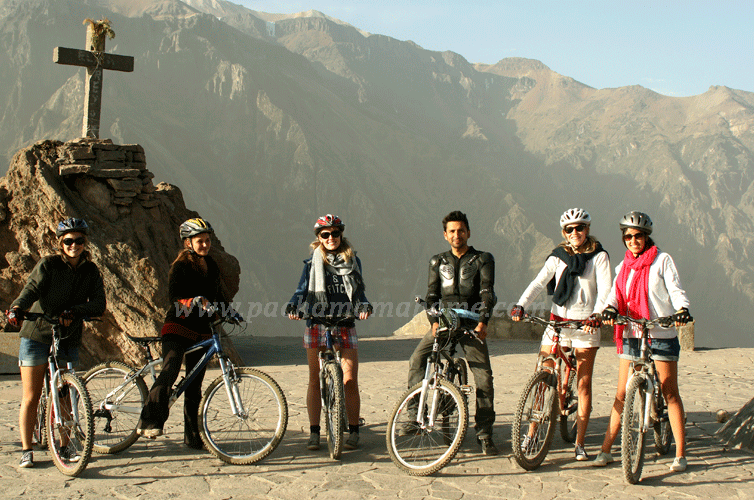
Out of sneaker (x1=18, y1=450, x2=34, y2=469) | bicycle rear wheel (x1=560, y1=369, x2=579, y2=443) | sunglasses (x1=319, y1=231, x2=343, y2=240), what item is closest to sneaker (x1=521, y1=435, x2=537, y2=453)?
bicycle rear wheel (x1=560, y1=369, x2=579, y2=443)

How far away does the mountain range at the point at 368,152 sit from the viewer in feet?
218

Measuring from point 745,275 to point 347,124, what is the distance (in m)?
55.3

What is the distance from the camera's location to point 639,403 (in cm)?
461

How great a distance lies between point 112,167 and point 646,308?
906cm

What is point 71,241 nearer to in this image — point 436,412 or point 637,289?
point 436,412

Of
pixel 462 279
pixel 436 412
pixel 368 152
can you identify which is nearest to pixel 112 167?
pixel 462 279

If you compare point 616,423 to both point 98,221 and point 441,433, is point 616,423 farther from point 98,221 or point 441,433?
point 98,221

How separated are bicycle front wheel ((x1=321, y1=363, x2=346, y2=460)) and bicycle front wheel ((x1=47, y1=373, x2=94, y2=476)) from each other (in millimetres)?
1633

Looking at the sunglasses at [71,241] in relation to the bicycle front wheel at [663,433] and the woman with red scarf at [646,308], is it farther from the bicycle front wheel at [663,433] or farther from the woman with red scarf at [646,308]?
the bicycle front wheel at [663,433]

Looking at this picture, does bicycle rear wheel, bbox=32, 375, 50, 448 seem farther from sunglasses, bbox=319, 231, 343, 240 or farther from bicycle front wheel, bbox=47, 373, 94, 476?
sunglasses, bbox=319, 231, 343, 240

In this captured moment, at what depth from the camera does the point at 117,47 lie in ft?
245

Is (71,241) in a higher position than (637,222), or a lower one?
lower

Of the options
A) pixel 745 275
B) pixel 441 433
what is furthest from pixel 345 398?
pixel 745 275

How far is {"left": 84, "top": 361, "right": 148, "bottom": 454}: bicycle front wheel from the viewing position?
4.97m
